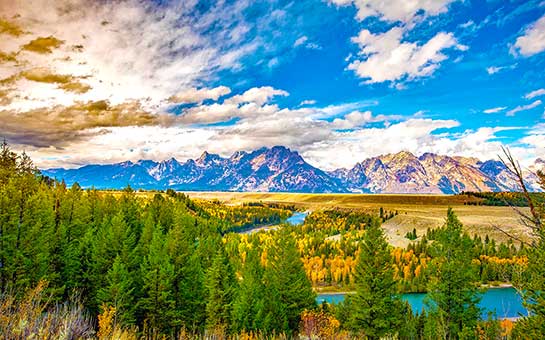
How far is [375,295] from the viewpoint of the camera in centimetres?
3712

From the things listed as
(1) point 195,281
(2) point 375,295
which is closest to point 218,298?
(1) point 195,281

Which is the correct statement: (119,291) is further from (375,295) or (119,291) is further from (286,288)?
(375,295)

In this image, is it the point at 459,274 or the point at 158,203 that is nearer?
the point at 459,274

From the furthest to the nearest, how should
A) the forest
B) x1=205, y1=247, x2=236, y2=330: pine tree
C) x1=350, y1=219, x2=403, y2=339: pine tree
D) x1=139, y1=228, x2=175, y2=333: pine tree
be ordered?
1. x1=205, y1=247, x2=236, y2=330: pine tree
2. x1=139, y1=228, x2=175, y2=333: pine tree
3. x1=350, y1=219, x2=403, y2=339: pine tree
4. the forest

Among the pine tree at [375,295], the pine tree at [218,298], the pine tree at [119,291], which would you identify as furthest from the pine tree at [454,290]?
the pine tree at [119,291]

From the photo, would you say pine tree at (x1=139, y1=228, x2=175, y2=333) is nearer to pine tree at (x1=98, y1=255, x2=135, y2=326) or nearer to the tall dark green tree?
pine tree at (x1=98, y1=255, x2=135, y2=326)

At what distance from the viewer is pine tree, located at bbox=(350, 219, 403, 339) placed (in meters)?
36.1

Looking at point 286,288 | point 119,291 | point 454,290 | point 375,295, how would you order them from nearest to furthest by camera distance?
point 119,291 → point 454,290 → point 375,295 → point 286,288

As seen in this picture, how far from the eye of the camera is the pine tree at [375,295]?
36.1m

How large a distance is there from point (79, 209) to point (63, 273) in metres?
14.9

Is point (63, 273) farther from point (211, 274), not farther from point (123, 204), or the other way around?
point (123, 204)

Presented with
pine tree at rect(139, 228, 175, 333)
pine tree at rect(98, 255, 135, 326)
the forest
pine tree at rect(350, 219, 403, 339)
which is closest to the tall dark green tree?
the forest

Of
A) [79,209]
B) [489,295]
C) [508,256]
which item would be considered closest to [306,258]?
[489,295]

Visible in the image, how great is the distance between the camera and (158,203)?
87.6 meters
